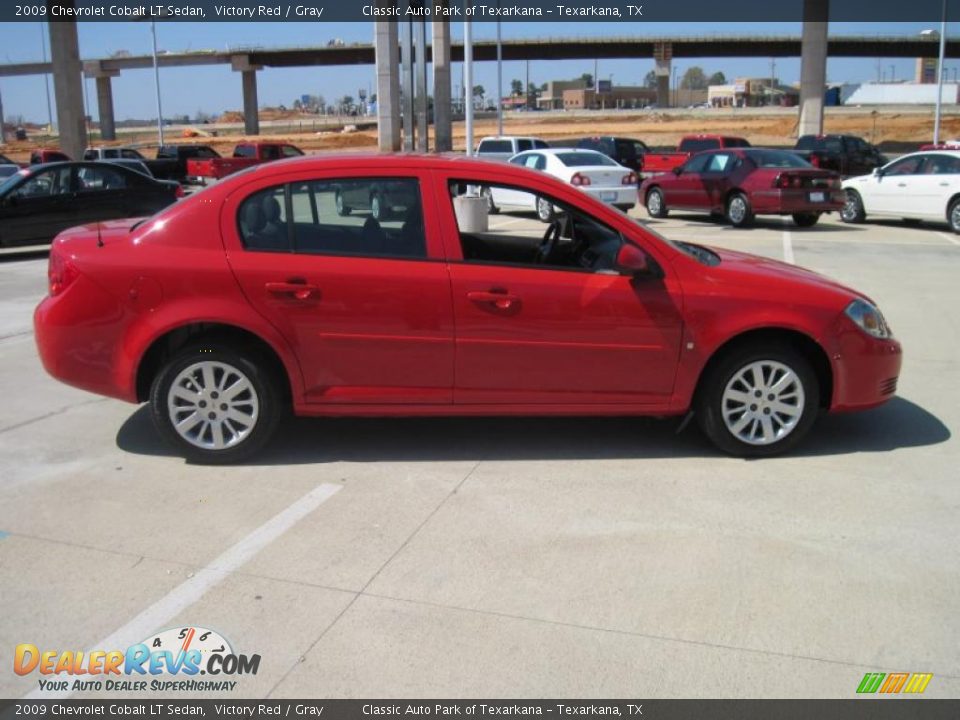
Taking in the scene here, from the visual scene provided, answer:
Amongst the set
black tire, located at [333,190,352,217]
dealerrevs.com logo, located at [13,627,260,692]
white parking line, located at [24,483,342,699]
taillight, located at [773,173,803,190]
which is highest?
black tire, located at [333,190,352,217]

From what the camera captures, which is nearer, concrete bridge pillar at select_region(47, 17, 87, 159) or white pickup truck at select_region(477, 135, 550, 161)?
white pickup truck at select_region(477, 135, 550, 161)

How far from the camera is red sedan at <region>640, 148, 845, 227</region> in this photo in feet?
57.9

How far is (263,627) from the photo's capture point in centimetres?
356

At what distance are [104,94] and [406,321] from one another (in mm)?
103656

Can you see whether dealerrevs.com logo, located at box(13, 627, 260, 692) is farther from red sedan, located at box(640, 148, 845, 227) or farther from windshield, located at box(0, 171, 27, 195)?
red sedan, located at box(640, 148, 845, 227)

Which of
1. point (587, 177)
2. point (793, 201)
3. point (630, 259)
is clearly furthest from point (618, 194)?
point (630, 259)

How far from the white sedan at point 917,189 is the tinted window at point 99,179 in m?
14.3

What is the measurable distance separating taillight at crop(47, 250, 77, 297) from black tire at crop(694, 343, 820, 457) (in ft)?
12.0

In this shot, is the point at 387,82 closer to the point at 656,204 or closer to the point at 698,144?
the point at 698,144

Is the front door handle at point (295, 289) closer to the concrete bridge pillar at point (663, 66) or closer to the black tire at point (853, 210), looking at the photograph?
the black tire at point (853, 210)

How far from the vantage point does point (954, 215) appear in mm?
17250

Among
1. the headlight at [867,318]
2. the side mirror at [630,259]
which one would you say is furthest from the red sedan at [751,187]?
the side mirror at [630,259]

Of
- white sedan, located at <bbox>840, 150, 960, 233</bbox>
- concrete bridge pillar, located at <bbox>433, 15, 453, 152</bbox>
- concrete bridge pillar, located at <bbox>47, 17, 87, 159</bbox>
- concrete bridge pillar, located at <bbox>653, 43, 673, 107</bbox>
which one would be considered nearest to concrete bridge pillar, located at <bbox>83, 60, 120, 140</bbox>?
concrete bridge pillar, located at <bbox>433, 15, 453, 152</bbox>
